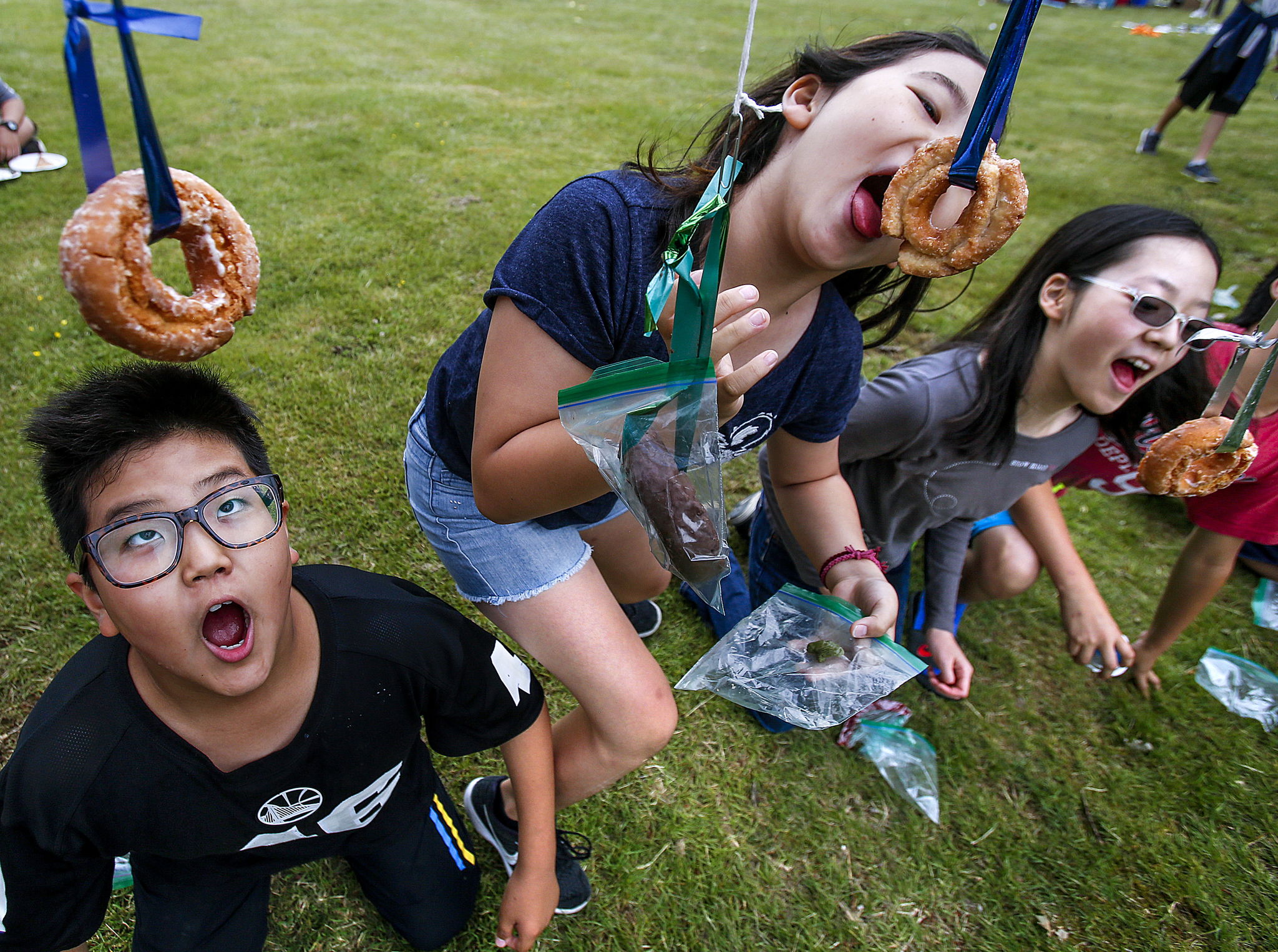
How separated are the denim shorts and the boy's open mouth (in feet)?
1.75

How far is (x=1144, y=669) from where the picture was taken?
2732mm

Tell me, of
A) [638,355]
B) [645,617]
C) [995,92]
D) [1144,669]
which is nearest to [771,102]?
[638,355]

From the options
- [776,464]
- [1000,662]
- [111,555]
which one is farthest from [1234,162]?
[111,555]

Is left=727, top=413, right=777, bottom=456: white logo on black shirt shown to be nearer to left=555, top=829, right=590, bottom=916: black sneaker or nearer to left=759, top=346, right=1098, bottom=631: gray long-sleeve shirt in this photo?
left=759, top=346, right=1098, bottom=631: gray long-sleeve shirt

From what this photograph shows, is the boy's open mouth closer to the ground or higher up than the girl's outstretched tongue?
closer to the ground

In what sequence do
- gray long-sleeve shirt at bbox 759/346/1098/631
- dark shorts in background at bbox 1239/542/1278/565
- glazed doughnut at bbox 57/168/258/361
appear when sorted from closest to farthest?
glazed doughnut at bbox 57/168/258/361
gray long-sleeve shirt at bbox 759/346/1098/631
dark shorts in background at bbox 1239/542/1278/565

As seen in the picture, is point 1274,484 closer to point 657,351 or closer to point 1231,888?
point 1231,888

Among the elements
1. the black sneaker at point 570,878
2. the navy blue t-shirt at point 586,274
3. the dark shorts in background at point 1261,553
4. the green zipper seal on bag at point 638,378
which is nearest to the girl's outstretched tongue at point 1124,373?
the navy blue t-shirt at point 586,274

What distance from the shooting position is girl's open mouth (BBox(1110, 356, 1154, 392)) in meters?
2.08

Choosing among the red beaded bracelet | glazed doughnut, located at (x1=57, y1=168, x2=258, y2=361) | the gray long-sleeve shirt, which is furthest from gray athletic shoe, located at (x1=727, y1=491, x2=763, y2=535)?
glazed doughnut, located at (x1=57, y1=168, x2=258, y2=361)

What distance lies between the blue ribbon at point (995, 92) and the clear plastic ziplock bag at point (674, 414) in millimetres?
293

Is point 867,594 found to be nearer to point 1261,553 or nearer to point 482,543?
point 482,543

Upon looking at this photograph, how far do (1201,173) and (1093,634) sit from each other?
23.3 ft

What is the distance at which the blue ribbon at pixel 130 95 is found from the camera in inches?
29.7
